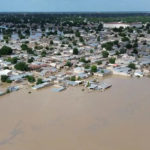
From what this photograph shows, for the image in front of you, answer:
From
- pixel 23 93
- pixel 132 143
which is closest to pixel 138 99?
pixel 132 143

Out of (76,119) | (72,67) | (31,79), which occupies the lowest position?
(76,119)

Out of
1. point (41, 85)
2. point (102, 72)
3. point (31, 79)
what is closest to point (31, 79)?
point (31, 79)

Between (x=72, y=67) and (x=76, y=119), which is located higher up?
(x=72, y=67)

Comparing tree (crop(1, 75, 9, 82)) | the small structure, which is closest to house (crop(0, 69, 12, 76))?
tree (crop(1, 75, 9, 82))

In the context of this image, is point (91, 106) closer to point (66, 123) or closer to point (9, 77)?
point (66, 123)

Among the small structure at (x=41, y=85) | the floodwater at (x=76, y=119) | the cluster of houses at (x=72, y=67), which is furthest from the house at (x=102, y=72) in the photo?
the small structure at (x=41, y=85)

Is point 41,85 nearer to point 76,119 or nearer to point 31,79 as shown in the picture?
point 31,79

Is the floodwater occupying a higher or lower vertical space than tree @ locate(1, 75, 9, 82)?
lower

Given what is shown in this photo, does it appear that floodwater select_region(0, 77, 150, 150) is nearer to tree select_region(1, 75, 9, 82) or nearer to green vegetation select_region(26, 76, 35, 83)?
green vegetation select_region(26, 76, 35, 83)
